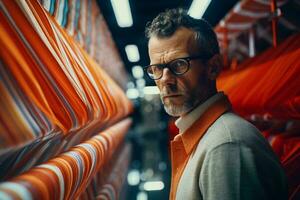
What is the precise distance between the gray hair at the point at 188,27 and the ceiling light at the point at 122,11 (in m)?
2.16

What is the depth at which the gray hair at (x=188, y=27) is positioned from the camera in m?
1.60

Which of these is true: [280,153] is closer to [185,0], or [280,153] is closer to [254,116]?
[254,116]

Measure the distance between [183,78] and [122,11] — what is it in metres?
2.82

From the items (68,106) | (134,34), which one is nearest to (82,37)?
(68,106)

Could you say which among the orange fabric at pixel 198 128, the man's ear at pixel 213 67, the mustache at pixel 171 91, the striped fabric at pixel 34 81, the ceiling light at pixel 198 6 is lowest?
the ceiling light at pixel 198 6

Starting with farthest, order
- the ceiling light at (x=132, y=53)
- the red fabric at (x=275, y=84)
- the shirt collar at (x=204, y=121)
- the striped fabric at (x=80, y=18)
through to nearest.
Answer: the ceiling light at (x=132, y=53) < the striped fabric at (x=80, y=18) < the red fabric at (x=275, y=84) < the shirt collar at (x=204, y=121)

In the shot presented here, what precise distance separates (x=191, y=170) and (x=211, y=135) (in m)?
0.16

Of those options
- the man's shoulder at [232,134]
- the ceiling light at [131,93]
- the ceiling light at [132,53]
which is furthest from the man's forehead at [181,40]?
the ceiling light at [131,93]

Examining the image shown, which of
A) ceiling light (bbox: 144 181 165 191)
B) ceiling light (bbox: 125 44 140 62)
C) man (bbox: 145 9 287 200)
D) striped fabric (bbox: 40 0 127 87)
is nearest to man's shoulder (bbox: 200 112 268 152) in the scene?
man (bbox: 145 9 287 200)

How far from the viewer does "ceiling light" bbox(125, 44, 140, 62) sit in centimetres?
745

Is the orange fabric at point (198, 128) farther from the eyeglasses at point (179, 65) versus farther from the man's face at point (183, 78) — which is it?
the eyeglasses at point (179, 65)

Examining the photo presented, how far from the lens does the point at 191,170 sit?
1293 millimetres

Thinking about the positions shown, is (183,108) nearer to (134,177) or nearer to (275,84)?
(275,84)

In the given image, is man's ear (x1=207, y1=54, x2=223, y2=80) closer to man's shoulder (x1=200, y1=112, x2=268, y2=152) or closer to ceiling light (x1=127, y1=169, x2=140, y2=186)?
man's shoulder (x1=200, y1=112, x2=268, y2=152)
